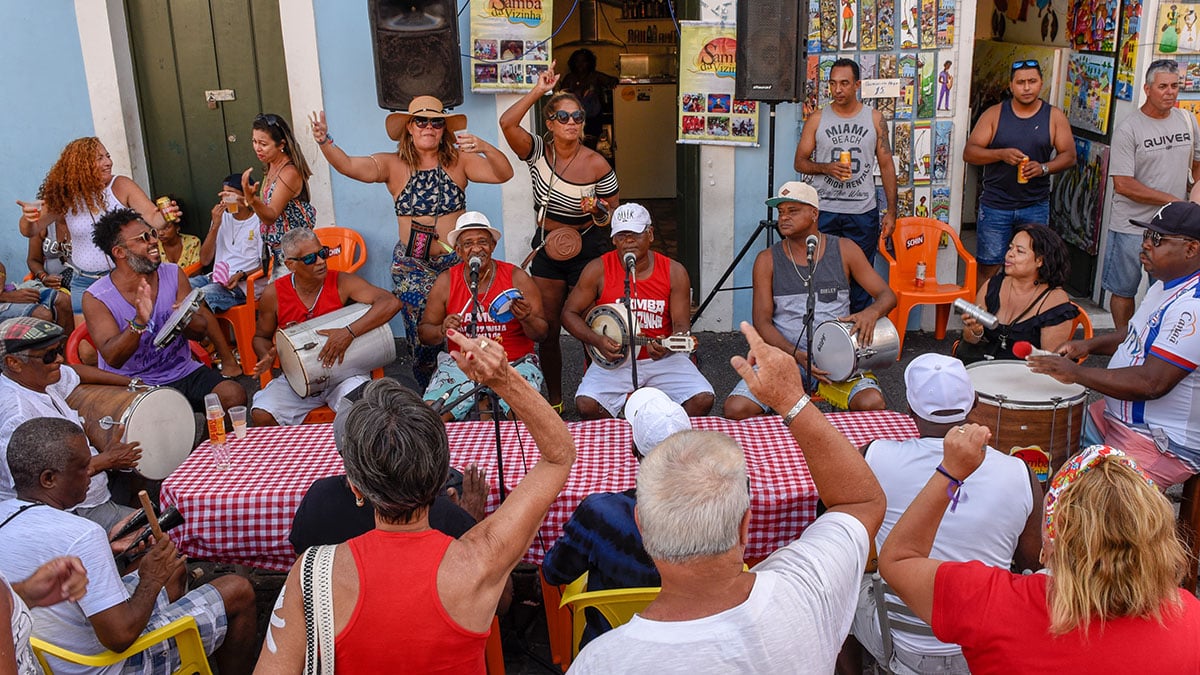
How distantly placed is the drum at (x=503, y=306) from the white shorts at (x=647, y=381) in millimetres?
496

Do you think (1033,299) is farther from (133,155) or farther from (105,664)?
(133,155)

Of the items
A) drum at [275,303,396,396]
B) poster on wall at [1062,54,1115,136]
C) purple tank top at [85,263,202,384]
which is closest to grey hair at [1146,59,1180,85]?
poster on wall at [1062,54,1115,136]

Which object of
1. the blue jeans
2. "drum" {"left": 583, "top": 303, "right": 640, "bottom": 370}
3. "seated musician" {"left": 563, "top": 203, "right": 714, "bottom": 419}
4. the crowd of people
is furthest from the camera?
the blue jeans

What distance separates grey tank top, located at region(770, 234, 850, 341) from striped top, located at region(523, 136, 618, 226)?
1151mm

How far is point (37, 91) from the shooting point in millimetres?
6883

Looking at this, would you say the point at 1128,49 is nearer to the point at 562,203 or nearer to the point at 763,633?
the point at 562,203

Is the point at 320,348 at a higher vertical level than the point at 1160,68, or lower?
lower

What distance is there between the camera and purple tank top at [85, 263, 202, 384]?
495 centimetres

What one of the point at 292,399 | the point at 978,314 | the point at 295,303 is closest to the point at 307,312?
the point at 295,303

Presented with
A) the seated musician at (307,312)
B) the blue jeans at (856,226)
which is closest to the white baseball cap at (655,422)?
the seated musician at (307,312)

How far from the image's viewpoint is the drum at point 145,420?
4.24 m

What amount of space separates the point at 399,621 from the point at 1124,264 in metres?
5.71

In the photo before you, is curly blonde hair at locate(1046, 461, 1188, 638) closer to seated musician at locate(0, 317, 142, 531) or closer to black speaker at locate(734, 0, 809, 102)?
seated musician at locate(0, 317, 142, 531)

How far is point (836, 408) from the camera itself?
4.91 metres
